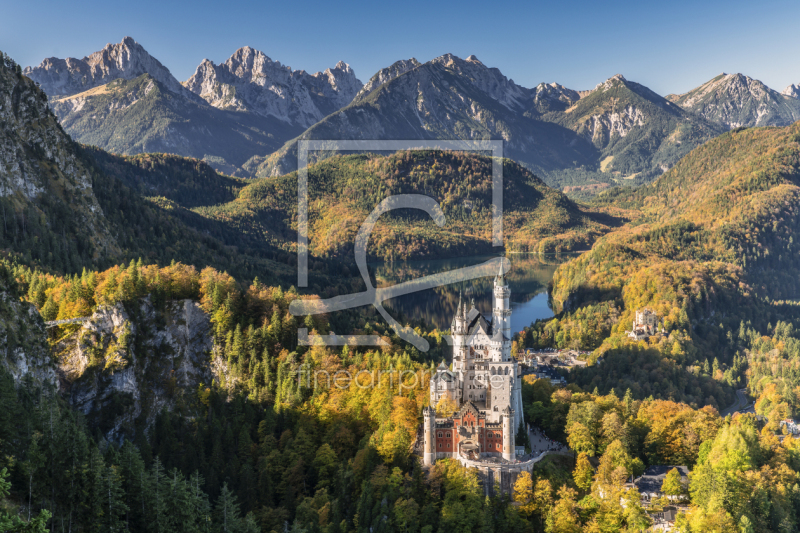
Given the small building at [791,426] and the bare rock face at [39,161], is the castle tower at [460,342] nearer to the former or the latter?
the small building at [791,426]

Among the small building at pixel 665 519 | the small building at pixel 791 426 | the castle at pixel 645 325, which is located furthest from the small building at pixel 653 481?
the castle at pixel 645 325

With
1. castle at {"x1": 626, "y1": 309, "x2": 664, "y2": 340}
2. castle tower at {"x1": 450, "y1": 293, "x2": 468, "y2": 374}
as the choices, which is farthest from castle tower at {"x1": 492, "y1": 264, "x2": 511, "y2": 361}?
castle at {"x1": 626, "y1": 309, "x2": 664, "y2": 340}

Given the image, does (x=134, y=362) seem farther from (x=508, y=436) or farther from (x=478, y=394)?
(x=508, y=436)

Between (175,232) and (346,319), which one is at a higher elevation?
(175,232)

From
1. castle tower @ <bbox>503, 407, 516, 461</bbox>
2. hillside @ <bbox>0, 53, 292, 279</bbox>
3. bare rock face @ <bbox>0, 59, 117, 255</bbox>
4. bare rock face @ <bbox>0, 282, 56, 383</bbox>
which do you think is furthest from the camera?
bare rock face @ <bbox>0, 59, 117, 255</bbox>

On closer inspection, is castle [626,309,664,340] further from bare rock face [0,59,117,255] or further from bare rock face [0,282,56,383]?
bare rock face [0,282,56,383]

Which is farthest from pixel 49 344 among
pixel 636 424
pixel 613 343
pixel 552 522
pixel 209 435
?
pixel 613 343

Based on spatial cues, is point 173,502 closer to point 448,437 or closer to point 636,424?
point 448,437
